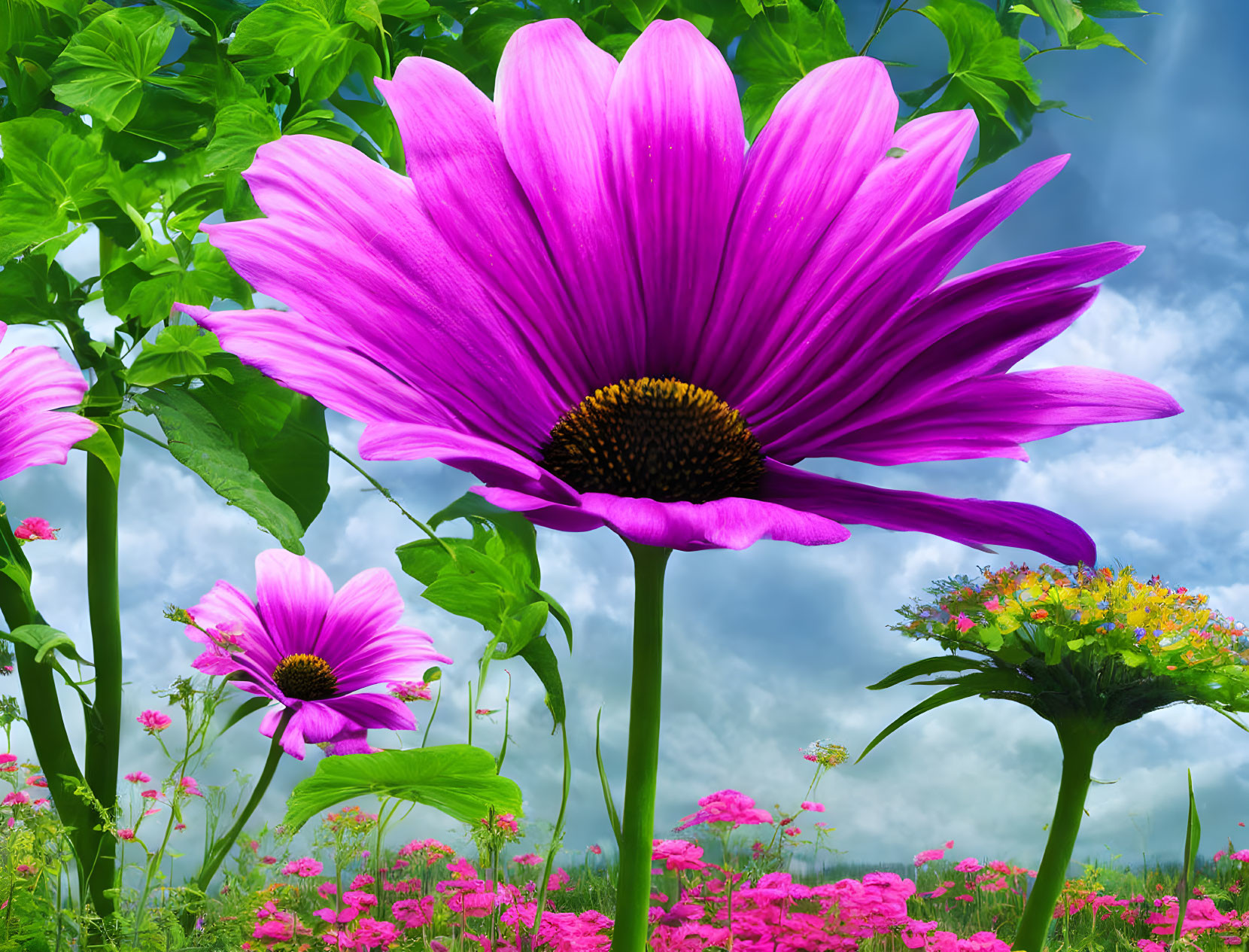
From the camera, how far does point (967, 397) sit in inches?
24.9

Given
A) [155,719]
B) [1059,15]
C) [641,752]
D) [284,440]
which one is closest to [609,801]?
[641,752]

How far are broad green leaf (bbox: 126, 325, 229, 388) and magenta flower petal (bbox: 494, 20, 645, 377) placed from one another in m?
0.42

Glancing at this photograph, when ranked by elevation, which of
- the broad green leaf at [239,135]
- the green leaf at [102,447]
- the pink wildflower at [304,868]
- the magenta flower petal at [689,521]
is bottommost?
the pink wildflower at [304,868]

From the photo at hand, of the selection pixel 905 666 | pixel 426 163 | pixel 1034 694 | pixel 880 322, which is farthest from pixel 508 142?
pixel 1034 694

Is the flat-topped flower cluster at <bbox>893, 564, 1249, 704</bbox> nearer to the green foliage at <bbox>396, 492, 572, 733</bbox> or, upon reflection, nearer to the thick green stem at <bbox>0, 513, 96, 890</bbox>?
the green foliage at <bbox>396, 492, 572, 733</bbox>

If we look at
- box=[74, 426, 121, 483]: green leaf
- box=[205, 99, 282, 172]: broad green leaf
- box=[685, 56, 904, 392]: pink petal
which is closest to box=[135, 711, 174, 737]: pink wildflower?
box=[74, 426, 121, 483]: green leaf

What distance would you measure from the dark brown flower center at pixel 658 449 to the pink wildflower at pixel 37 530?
4.99 feet

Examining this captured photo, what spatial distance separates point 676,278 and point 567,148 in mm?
122

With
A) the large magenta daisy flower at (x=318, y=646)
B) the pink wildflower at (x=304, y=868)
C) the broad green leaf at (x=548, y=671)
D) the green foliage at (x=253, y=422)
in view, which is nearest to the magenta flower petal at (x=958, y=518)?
the broad green leaf at (x=548, y=671)

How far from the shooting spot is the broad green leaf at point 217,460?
72 cm

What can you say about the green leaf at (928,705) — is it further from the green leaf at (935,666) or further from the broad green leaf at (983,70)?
the broad green leaf at (983,70)

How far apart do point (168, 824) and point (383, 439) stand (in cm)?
100

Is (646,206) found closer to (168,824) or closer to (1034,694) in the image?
(168,824)

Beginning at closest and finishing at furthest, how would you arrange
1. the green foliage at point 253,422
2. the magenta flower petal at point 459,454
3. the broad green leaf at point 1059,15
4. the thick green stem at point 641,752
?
the magenta flower petal at point 459,454 < the thick green stem at point 641,752 < the green foliage at point 253,422 < the broad green leaf at point 1059,15
